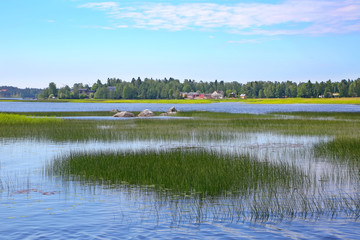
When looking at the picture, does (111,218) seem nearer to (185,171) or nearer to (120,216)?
(120,216)

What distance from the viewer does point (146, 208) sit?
13445 millimetres

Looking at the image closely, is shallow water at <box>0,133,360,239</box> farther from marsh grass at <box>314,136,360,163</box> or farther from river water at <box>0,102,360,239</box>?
marsh grass at <box>314,136,360,163</box>

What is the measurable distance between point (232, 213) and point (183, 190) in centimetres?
316

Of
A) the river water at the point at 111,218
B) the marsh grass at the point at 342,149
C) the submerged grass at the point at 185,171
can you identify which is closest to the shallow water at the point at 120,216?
the river water at the point at 111,218

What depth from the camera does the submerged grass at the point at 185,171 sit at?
16.4m

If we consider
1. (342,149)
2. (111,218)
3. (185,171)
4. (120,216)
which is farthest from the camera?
(342,149)

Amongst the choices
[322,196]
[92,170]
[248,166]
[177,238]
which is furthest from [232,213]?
[92,170]

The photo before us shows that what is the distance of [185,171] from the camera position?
1855 cm

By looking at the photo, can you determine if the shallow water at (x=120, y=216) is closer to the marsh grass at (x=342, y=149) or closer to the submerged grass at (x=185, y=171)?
the submerged grass at (x=185, y=171)

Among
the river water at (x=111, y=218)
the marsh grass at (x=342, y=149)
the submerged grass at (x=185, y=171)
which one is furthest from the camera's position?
the marsh grass at (x=342, y=149)

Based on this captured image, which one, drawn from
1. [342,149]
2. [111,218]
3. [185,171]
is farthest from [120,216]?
[342,149]

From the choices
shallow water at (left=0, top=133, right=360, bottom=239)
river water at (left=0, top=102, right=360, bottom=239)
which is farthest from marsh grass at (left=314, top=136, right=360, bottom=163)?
river water at (left=0, top=102, right=360, bottom=239)

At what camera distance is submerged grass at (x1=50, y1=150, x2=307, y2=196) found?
1636cm

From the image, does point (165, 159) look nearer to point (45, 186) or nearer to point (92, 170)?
point (92, 170)
